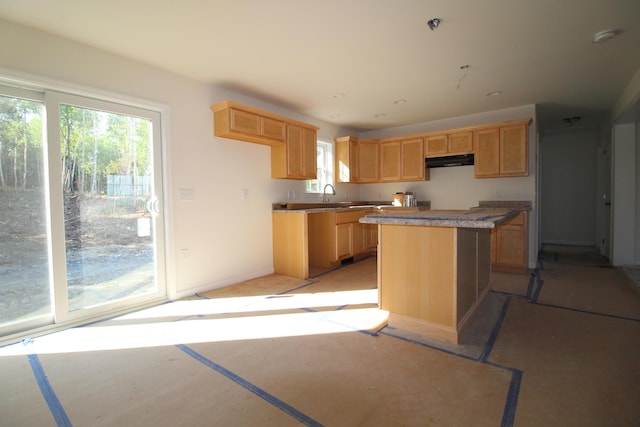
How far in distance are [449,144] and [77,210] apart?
5.04 m

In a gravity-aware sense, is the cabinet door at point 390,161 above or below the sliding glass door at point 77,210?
above

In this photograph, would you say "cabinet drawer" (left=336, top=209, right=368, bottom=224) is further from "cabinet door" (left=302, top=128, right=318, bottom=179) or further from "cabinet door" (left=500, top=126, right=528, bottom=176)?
"cabinet door" (left=500, top=126, right=528, bottom=176)

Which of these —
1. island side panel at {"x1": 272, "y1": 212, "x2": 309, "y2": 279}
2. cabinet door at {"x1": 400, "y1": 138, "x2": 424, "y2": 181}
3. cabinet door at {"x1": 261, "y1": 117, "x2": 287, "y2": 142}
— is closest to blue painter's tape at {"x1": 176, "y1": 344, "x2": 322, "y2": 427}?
→ island side panel at {"x1": 272, "y1": 212, "x2": 309, "y2": 279}

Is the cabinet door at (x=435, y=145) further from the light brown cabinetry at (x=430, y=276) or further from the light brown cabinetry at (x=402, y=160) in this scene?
the light brown cabinetry at (x=430, y=276)

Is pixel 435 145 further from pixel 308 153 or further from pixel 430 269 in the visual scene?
pixel 430 269

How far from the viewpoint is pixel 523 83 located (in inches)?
145

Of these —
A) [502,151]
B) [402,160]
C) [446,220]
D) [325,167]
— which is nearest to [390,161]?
[402,160]

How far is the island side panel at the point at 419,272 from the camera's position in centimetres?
222

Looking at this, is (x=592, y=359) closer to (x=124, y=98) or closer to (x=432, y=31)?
(x=432, y=31)

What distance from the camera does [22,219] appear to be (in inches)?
96.6

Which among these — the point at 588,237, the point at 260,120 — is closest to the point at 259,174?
the point at 260,120

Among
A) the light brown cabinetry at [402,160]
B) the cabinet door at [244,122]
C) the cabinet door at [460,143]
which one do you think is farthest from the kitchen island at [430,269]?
the light brown cabinetry at [402,160]

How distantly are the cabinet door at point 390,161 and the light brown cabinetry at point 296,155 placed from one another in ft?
5.59

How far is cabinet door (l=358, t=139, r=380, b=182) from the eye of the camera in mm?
5816
